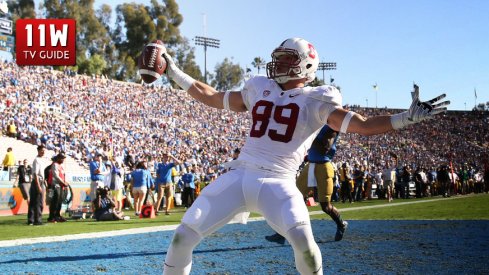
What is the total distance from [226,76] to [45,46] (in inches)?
2249

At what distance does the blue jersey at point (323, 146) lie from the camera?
8594mm

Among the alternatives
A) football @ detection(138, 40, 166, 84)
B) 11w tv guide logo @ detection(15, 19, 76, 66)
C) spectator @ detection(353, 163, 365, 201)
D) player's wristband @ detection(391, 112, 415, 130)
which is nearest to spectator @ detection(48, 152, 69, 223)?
football @ detection(138, 40, 166, 84)

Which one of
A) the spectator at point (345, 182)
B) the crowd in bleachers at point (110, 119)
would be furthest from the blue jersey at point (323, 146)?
the crowd in bleachers at point (110, 119)

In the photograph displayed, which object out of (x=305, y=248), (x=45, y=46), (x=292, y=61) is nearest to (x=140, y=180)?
(x=292, y=61)

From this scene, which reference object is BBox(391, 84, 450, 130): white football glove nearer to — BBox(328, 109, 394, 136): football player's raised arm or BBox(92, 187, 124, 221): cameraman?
BBox(328, 109, 394, 136): football player's raised arm

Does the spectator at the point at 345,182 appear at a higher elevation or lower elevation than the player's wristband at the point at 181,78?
lower

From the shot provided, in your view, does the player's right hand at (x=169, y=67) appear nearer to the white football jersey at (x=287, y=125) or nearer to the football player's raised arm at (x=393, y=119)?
the white football jersey at (x=287, y=125)

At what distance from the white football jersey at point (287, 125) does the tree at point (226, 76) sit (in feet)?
291

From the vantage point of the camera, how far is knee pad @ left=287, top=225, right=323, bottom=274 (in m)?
3.67

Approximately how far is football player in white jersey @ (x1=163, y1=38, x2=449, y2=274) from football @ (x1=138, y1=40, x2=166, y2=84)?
1.01 meters

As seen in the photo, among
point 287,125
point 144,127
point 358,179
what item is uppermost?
point 144,127

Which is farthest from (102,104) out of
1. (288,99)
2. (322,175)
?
(288,99)

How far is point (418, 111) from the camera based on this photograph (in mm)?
3688

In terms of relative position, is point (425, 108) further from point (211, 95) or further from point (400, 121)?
point (211, 95)
